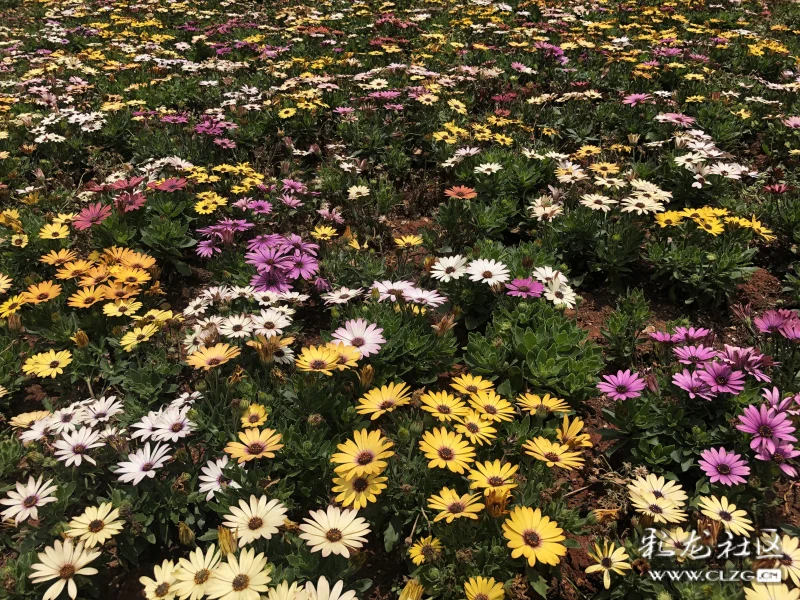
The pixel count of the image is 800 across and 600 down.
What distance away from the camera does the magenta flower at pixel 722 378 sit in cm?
261

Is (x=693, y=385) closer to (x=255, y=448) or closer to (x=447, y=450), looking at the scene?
(x=447, y=450)

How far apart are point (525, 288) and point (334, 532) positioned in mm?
1975

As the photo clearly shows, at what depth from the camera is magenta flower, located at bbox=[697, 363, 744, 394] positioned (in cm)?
261

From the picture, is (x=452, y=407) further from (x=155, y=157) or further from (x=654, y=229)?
(x=155, y=157)

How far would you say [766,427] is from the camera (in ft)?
7.98

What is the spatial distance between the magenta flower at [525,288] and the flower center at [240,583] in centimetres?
222

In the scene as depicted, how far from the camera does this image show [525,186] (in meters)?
4.88

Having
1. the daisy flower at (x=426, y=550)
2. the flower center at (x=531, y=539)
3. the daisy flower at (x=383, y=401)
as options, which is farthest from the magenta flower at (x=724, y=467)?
the daisy flower at (x=383, y=401)

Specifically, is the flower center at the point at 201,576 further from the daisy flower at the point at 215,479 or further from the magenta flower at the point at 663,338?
the magenta flower at the point at 663,338

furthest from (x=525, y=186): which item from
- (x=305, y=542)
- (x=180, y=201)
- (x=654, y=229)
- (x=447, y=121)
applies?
(x=305, y=542)

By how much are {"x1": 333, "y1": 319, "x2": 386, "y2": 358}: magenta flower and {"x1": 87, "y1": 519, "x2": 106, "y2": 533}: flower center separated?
4.67 ft

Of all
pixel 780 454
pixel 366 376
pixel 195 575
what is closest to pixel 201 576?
pixel 195 575

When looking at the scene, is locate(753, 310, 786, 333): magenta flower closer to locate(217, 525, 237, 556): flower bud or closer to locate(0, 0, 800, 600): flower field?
locate(0, 0, 800, 600): flower field

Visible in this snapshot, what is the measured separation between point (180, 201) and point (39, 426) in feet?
8.04
